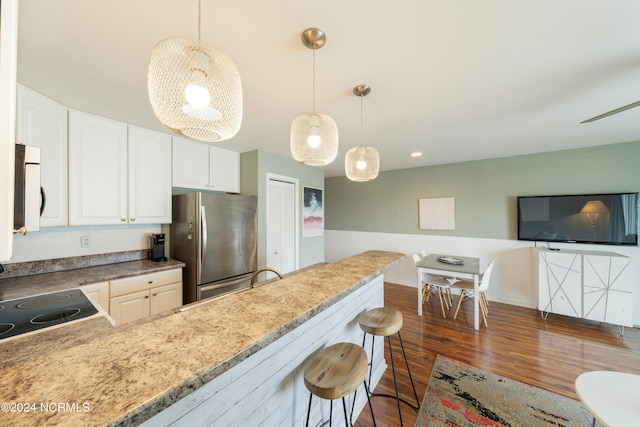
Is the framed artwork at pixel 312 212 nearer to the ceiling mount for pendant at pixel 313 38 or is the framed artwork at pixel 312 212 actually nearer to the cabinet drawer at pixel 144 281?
the cabinet drawer at pixel 144 281

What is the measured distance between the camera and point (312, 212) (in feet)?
13.9

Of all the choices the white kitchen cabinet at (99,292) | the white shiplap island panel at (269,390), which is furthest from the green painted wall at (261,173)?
the white shiplap island panel at (269,390)

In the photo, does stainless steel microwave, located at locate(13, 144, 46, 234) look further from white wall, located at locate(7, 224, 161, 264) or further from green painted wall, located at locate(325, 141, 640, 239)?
green painted wall, located at locate(325, 141, 640, 239)

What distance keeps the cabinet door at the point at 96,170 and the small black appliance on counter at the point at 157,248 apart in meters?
0.41

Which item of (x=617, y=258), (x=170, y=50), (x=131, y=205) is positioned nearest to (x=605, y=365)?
(x=617, y=258)

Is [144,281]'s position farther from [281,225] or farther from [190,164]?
[281,225]

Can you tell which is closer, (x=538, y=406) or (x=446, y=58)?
(x=446, y=58)

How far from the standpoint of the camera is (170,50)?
0.79 metres

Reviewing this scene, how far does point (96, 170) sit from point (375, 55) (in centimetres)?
260

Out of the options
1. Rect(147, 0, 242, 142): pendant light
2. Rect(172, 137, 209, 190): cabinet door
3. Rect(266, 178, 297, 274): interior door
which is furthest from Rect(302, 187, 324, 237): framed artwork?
Rect(147, 0, 242, 142): pendant light

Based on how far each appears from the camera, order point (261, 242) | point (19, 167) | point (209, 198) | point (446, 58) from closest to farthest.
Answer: point (19, 167)
point (446, 58)
point (209, 198)
point (261, 242)

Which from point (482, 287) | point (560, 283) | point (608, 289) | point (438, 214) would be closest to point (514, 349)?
point (482, 287)

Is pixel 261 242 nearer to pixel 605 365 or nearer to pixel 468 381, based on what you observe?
→ pixel 468 381

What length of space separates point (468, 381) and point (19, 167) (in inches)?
121
